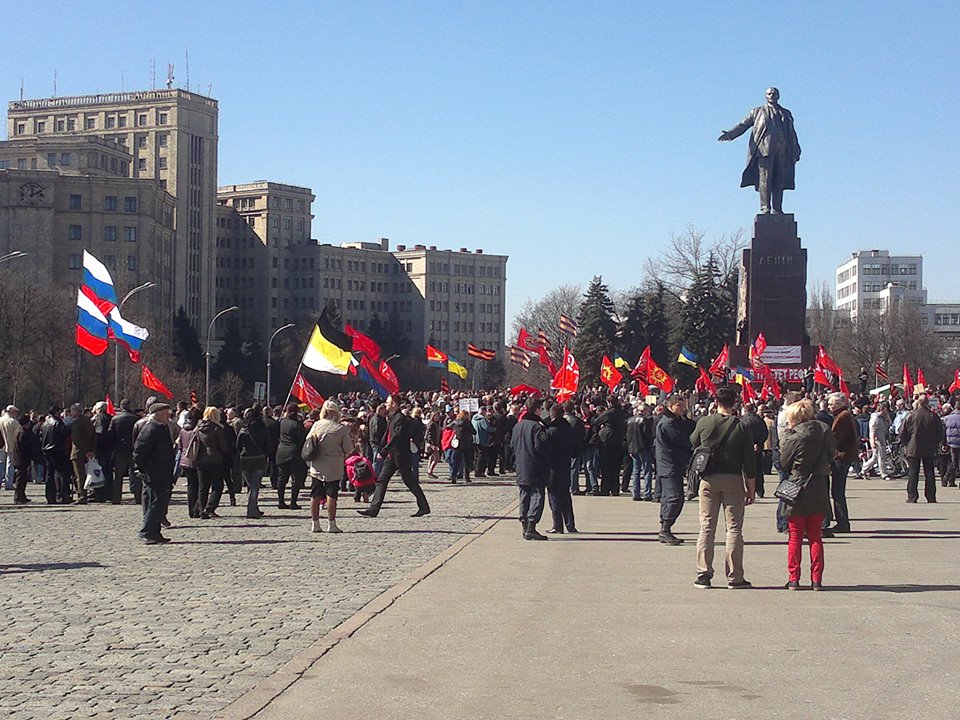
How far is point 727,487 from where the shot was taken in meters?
12.6

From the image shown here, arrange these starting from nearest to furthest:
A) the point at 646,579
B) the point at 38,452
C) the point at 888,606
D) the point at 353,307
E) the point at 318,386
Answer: the point at 888,606 < the point at 646,579 < the point at 38,452 < the point at 318,386 < the point at 353,307

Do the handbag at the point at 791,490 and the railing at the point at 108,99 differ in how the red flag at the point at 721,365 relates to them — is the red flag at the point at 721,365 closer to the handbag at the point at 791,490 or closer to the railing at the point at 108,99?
the handbag at the point at 791,490

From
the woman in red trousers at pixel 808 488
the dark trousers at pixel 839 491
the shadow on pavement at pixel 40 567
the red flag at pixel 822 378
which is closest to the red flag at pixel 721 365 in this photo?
the red flag at pixel 822 378

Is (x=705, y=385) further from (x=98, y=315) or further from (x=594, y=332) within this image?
(x=594, y=332)

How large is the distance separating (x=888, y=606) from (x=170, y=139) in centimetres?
15174

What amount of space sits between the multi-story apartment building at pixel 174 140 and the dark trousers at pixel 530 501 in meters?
137

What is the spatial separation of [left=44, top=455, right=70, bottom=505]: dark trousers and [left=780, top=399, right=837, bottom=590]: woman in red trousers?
14.3 m

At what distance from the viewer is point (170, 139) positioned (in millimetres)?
155500

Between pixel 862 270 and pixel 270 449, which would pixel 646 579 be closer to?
pixel 270 449

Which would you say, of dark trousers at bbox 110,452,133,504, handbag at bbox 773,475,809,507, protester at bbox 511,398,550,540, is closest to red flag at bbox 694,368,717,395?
dark trousers at bbox 110,452,133,504

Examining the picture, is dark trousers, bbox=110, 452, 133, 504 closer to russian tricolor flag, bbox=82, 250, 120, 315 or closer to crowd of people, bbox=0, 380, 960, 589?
crowd of people, bbox=0, 380, 960, 589

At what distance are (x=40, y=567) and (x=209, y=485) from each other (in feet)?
20.4

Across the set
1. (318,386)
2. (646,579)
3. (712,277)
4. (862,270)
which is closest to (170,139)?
(318,386)

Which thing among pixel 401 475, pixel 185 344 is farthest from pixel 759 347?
pixel 185 344
